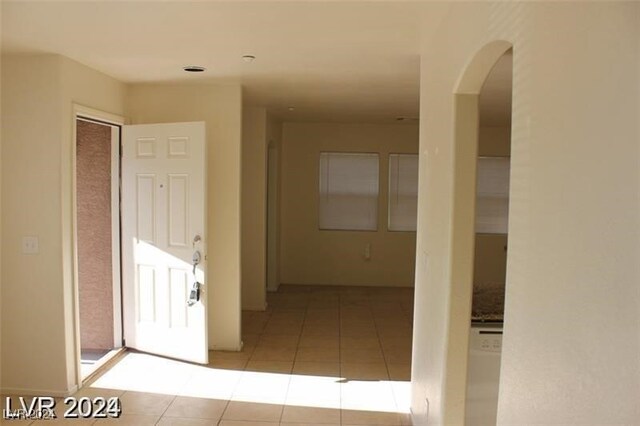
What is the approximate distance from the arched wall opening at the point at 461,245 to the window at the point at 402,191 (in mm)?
5361

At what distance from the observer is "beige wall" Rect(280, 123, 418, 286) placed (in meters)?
7.54

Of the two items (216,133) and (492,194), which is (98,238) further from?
(492,194)

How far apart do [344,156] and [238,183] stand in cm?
330

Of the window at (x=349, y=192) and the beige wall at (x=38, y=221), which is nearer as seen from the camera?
the beige wall at (x=38, y=221)

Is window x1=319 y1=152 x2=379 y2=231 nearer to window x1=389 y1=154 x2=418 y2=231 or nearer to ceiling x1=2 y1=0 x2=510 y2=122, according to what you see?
window x1=389 y1=154 x2=418 y2=231

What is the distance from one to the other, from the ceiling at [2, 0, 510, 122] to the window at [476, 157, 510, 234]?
3310mm

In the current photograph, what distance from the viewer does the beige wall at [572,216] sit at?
868 millimetres

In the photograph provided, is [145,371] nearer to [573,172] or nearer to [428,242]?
[428,242]

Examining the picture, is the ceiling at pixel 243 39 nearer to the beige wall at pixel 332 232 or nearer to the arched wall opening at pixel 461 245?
the arched wall opening at pixel 461 245

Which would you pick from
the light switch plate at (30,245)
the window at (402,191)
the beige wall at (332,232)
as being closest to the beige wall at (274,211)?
the beige wall at (332,232)

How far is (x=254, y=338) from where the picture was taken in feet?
16.7

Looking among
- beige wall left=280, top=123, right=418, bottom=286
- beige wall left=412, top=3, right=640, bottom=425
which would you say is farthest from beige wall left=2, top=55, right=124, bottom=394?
beige wall left=280, top=123, right=418, bottom=286

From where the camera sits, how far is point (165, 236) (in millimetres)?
4301

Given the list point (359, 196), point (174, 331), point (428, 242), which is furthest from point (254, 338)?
point (359, 196)
